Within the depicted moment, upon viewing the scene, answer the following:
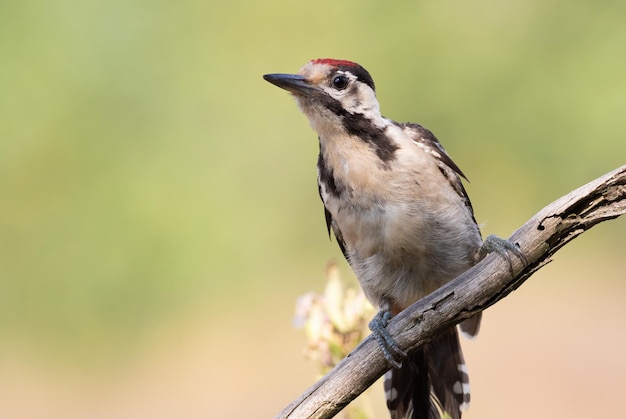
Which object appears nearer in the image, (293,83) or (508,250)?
(508,250)

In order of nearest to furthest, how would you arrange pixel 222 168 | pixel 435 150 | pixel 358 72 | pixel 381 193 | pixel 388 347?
pixel 388 347 < pixel 381 193 < pixel 358 72 < pixel 435 150 < pixel 222 168

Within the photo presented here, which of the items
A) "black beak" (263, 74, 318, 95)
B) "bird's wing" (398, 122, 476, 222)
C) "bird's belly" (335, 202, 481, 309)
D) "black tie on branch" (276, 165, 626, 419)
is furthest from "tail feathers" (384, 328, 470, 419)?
"black beak" (263, 74, 318, 95)

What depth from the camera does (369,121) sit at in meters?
3.54

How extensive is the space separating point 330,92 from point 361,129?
0.17m

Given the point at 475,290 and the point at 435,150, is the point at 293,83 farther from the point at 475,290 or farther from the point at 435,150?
the point at 475,290

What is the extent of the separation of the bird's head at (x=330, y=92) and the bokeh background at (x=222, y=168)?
2921mm

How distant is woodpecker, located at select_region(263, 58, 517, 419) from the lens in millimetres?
3447

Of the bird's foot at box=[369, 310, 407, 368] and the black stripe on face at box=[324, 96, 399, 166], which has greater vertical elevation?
the black stripe on face at box=[324, 96, 399, 166]

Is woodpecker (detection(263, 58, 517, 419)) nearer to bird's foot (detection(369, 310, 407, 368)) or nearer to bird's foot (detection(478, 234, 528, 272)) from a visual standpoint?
bird's foot (detection(369, 310, 407, 368))

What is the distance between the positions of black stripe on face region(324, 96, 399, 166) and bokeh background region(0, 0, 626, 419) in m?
2.85

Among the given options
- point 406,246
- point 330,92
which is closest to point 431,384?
point 406,246

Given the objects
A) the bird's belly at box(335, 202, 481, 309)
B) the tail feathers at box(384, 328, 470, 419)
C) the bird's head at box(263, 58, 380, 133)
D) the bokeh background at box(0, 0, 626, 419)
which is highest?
the bokeh background at box(0, 0, 626, 419)

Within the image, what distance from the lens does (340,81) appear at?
353cm

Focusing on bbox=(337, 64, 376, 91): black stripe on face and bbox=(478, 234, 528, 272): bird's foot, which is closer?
bbox=(478, 234, 528, 272): bird's foot
